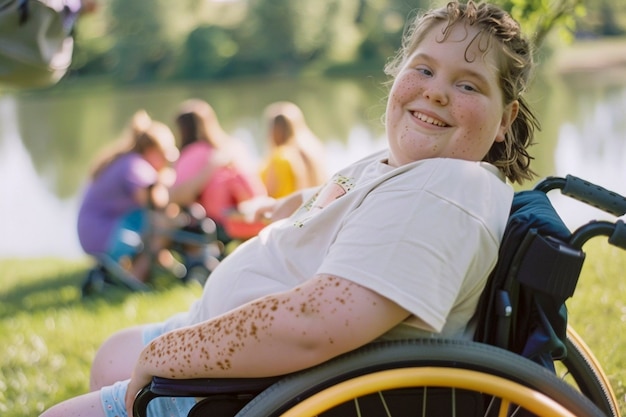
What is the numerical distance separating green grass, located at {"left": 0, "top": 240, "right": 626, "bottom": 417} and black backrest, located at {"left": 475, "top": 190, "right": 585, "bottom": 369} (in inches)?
44.4

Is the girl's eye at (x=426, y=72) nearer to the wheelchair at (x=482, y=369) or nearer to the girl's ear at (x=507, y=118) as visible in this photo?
the girl's ear at (x=507, y=118)

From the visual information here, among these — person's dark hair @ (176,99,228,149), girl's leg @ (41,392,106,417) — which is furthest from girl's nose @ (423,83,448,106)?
person's dark hair @ (176,99,228,149)

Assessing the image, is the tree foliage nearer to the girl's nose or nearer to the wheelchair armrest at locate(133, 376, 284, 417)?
the girl's nose

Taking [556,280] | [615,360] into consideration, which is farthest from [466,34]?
[615,360]

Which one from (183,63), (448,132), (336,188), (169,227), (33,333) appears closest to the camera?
(448,132)

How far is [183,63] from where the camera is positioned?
33.9m

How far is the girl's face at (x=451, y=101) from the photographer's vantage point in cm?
168

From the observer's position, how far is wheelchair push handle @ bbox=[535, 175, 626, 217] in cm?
175

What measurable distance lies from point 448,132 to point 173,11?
3663 centimetres

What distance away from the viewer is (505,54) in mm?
1720

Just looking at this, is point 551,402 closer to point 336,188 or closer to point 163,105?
point 336,188

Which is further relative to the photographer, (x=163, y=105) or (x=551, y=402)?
(x=163, y=105)

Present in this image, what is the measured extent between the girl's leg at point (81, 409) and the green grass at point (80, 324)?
1.43 metres

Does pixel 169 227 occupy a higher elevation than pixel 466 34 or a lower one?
lower
